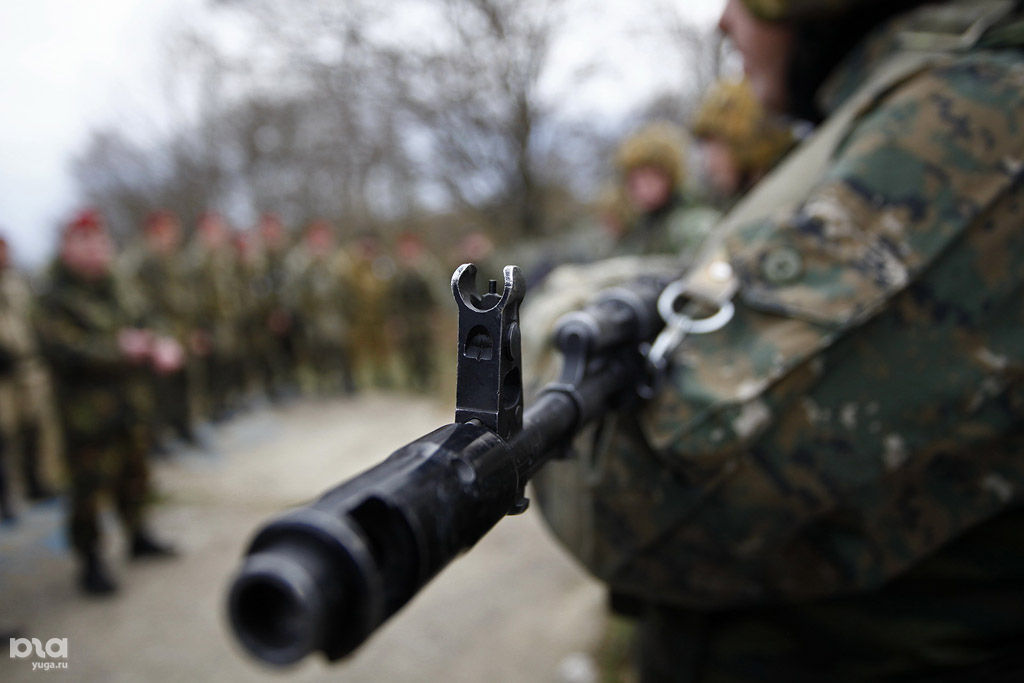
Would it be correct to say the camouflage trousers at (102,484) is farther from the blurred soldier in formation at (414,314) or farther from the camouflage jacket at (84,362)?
the blurred soldier in formation at (414,314)

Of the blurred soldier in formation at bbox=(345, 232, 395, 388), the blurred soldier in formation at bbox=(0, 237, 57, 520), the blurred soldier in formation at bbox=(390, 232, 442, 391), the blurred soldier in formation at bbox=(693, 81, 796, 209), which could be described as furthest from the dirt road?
the blurred soldier in formation at bbox=(345, 232, 395, 388)

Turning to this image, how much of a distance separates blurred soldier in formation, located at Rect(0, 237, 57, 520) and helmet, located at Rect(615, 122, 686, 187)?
5.13 meters

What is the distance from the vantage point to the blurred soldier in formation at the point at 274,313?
31.1ft

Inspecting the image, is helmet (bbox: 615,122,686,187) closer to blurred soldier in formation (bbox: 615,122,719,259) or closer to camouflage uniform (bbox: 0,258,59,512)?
blurred soldier in formation (bbox: 615,122,719,259)

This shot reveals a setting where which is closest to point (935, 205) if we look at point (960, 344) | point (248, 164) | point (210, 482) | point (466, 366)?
point (960, 344)

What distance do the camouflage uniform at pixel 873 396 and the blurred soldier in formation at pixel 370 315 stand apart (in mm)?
9454

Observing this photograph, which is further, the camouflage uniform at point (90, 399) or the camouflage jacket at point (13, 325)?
the camouflage jacket at point (13, 325)

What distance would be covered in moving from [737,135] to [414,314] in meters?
7.49

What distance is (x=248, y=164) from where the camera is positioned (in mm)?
17109

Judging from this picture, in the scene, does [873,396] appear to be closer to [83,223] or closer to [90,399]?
[90,399]

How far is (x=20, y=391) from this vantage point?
5.54 m

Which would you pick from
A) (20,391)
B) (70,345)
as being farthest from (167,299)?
(70,345)

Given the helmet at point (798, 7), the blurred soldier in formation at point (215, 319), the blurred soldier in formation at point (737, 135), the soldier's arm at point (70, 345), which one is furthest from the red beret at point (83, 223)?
the helmet at point (798, 7)

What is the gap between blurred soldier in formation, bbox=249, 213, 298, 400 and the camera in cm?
947
